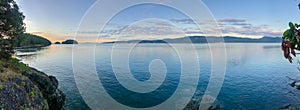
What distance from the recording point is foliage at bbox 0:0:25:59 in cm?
2262

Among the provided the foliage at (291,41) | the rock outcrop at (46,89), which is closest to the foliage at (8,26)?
the rock outcrop at (46,89)

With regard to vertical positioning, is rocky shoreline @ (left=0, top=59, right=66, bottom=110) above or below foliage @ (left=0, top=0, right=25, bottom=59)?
below

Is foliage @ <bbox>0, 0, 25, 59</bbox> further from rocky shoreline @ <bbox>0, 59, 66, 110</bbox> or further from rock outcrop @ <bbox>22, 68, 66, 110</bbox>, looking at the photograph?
rock outcrop @ <bbox>22, 68, 66, 110</bbox>

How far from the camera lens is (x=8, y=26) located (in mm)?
23266

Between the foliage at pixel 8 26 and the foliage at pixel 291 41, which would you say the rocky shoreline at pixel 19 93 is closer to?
the foliage at pixel 8 26

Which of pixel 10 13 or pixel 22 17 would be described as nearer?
pixel 10 13

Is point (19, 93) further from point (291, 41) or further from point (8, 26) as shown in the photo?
point (291, 41)

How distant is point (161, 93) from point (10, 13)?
28.2 meters

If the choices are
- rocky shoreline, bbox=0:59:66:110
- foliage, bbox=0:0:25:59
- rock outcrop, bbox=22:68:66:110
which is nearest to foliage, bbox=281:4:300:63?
rocky shoreline, bbox=0:59:66:110

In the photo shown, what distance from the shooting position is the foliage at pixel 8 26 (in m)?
22.6

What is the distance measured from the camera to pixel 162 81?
164 feet

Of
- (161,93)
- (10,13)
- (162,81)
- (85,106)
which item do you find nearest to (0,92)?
(10,13)

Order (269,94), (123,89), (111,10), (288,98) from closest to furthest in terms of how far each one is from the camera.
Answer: (111,10), (288,98), (269,94), (123,89)

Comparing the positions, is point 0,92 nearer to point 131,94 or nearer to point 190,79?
point 131,94
